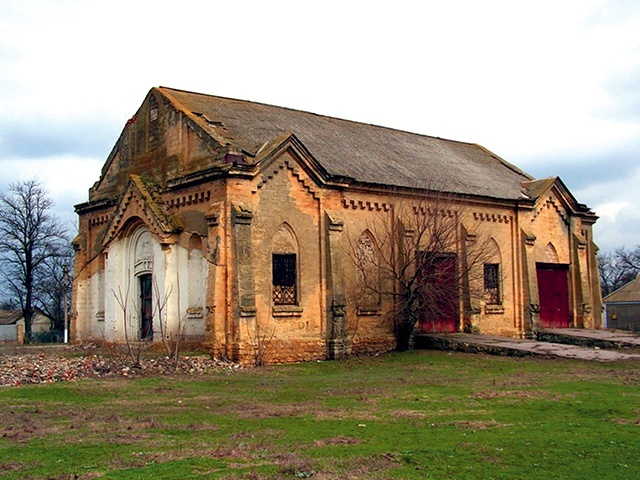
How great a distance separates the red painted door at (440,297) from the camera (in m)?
27.7

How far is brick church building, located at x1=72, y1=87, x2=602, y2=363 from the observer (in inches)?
979

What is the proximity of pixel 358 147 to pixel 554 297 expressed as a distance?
37.7 ft

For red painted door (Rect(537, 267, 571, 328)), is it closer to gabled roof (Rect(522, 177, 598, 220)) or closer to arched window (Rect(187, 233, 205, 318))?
gabled roof (Rect(522, 177, 598, 220))

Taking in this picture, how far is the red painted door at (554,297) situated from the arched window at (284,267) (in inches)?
536

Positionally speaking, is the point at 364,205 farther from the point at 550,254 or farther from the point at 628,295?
the point at 628,295

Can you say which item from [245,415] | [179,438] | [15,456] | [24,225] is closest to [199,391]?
[245,415]

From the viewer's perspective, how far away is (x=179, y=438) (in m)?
11.8

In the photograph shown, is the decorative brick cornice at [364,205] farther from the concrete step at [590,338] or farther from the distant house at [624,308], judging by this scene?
the distant house at [624,308]

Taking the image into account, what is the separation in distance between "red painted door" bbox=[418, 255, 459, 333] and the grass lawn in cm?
666

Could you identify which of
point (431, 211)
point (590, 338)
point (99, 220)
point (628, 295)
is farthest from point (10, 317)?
point (590, 338)

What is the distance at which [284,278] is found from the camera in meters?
26.1

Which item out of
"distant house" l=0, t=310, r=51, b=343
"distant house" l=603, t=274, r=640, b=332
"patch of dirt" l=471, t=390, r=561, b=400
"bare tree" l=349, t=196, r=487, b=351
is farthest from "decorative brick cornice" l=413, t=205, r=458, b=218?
"distant house" l=0, t=310, r=51, b=343

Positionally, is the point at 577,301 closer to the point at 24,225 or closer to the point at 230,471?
the point at 230,471

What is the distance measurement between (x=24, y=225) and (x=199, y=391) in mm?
40940
